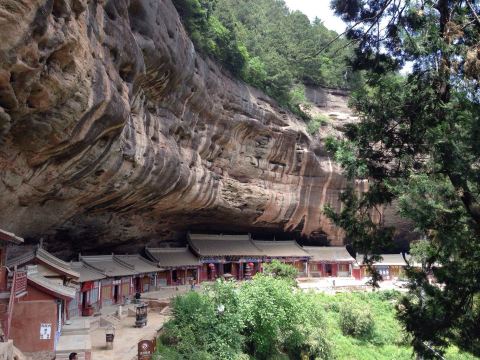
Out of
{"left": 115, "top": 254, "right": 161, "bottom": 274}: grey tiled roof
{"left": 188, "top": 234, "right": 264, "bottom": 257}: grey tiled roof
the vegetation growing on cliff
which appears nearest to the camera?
the vegetation growing on cliff

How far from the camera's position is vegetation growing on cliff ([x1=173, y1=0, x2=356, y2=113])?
24203 mm

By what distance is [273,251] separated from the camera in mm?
35469

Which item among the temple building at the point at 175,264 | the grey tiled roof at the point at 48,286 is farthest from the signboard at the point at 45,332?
the temple building at the point at 175,264

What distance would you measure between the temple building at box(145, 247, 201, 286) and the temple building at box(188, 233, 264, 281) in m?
0.64

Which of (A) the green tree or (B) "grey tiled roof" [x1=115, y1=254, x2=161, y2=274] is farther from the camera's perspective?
(B) "grey tiled roof" [x1=115, y1=254, x2=161, y2=274]

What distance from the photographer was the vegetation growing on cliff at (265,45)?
2420 cm

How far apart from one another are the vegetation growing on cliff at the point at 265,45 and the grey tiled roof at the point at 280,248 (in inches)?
449

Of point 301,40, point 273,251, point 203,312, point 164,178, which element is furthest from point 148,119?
point 301,40

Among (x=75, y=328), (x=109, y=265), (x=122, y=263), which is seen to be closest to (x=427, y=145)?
(x=75, y=328)

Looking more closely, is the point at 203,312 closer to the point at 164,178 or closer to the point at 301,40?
the point at 164,178

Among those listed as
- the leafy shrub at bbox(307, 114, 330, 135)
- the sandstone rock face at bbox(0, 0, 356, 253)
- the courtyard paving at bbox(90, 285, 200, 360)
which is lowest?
→ the courtyard paving at bbox(90, 285, 200, 360)

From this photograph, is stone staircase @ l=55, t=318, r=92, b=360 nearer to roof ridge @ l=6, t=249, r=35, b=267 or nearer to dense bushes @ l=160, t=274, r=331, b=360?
dense bushes @ l=160, t=274, r=331, b=360

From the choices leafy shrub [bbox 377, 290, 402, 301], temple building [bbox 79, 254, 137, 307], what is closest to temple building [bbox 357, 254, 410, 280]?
leafy shrub [bbox 377, 290, 402, 301]

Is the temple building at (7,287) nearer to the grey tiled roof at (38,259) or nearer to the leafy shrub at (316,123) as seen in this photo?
the grey tiled roof at (38,259)
